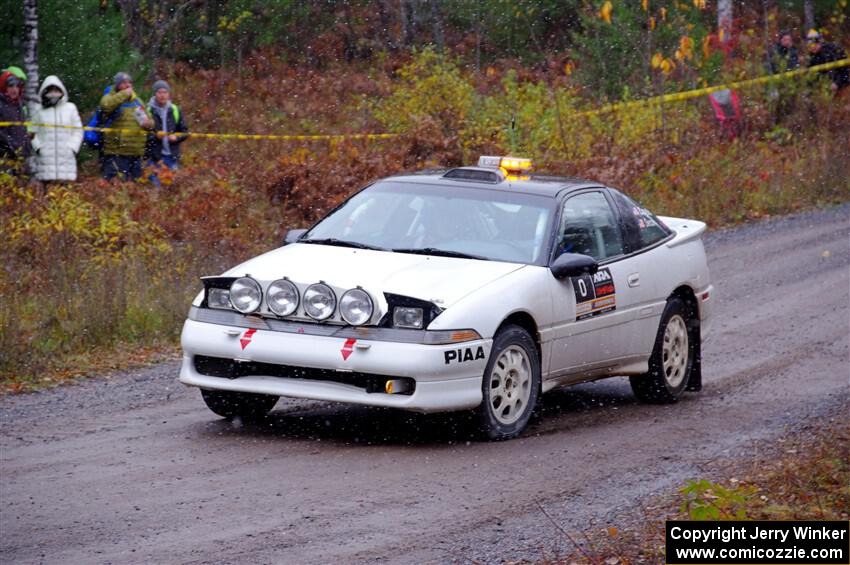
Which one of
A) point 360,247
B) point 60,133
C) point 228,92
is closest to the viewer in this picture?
point 360,247

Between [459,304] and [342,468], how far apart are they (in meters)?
1.18

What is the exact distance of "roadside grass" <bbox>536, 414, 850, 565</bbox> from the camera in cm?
570

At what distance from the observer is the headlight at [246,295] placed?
8008mm

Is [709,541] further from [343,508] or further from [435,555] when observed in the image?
[343,508]

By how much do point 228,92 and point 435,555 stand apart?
2442 centimetres

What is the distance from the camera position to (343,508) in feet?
21.5

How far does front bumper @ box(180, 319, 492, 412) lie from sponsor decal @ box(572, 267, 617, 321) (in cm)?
114

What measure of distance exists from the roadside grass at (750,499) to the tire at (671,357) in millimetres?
1608

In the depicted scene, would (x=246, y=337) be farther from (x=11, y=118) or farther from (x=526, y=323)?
(x=11, y=118)

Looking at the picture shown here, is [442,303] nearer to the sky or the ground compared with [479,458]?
nearer to the sky

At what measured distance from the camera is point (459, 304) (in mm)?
7844

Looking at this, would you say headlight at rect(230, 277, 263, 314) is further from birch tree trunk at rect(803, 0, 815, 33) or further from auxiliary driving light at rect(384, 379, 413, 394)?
birch tree trunk at rect(803, 0, 815, 33)

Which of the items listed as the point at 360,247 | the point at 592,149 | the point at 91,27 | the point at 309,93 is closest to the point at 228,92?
the point at 309,93

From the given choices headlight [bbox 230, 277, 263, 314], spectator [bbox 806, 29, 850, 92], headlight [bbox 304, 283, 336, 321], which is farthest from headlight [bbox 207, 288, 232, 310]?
spectator [bbox 806, 29, 850, 92]
